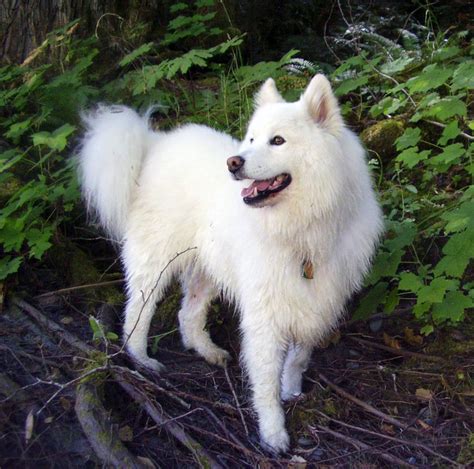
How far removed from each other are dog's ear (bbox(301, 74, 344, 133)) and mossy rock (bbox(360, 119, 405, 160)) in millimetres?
1892

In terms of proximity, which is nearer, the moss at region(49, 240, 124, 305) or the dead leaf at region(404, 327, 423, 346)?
the dead leaf at region(404, 327, 423, 346)

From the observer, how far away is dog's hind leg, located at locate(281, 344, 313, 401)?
3.52 metres

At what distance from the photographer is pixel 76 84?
4.58 metres

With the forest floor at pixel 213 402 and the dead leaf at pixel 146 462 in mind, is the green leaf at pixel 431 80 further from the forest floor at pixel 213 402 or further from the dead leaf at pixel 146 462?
the dead leaf at pixel 146 462

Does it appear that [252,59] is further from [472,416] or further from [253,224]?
[472,416]

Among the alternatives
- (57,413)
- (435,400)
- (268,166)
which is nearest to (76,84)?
(268,166)

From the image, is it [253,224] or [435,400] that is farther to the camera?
[435,400]

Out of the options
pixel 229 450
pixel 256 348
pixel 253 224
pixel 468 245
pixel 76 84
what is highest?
pixel 76 84

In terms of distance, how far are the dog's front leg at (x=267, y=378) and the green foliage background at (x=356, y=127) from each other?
0.72 m

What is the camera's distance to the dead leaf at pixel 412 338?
379cm

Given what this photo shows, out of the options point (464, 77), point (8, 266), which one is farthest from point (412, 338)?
point (8, 266)

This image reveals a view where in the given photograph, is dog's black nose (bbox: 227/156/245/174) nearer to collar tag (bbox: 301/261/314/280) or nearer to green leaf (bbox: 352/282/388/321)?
collar tag (bbox: 301/261/314/280)

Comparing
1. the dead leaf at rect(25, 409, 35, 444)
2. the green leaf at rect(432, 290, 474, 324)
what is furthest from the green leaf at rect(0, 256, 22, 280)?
the green leaf at rect(432, 290, 474, 324)

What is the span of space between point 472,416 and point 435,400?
0.71 feet
